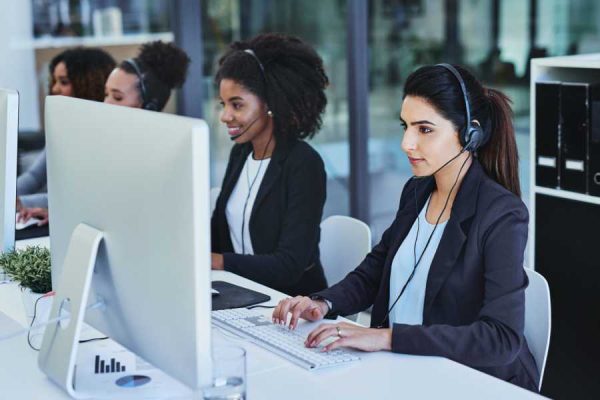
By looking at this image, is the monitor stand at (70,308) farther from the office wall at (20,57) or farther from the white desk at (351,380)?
the office wall at (20,57)

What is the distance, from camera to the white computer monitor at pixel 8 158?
2.11 m

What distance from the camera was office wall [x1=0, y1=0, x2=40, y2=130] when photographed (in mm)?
4383

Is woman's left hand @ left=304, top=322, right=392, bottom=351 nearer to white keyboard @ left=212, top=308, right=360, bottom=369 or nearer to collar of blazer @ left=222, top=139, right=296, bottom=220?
white keyboard @ left=212, top=308, right=360, bottom=369

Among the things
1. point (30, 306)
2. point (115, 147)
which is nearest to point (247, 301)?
point (30, 306)

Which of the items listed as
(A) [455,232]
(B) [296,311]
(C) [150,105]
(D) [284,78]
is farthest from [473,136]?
(C) [150,105]

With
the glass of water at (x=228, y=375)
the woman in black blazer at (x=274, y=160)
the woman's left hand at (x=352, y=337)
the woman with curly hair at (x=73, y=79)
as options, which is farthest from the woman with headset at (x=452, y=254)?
the woman with curly hair at (x=73, y=79)

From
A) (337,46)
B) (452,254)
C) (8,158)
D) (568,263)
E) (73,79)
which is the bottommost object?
(568,263)

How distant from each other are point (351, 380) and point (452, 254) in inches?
18.4

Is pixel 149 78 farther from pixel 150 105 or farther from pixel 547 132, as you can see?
pixel 547 132

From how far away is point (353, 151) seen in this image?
14.2 ft

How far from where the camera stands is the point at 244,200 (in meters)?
3.02

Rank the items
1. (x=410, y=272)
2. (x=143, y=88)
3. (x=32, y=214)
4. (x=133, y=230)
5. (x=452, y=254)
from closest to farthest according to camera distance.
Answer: (x=133, y=230) → (x=452, y=254) → (x=410, y=272) → (x=32, y=214) → (x=143, y=88)

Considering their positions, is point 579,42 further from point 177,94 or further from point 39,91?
point 39,91

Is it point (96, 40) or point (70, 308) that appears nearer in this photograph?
point (70, 308)
